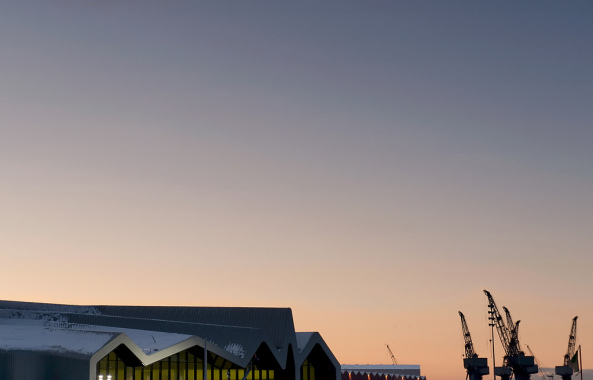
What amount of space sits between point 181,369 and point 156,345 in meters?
3.67

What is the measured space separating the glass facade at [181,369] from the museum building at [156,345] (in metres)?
Answer: 0.08

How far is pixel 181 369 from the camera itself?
77000 millimetres

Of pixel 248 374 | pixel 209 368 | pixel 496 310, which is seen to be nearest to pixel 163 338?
pixel 209 368

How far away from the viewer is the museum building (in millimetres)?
69500

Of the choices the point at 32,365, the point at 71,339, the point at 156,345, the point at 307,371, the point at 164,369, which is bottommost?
the point at 164,369

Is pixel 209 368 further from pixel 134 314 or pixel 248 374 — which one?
pixel 134 314

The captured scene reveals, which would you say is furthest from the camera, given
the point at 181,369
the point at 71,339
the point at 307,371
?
the point at 307,371

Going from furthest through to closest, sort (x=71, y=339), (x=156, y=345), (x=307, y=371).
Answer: (x=307, y=371), (x=156, y=345), (x=71, y=339)

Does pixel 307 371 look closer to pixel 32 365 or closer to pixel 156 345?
pixel 156 345

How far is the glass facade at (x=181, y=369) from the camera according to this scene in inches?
2746

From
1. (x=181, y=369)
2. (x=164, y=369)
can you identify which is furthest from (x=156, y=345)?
(x=181, y=369)

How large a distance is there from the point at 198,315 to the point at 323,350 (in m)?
16.4

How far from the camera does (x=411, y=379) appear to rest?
141 meters

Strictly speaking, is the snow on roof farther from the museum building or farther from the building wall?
the building wall
